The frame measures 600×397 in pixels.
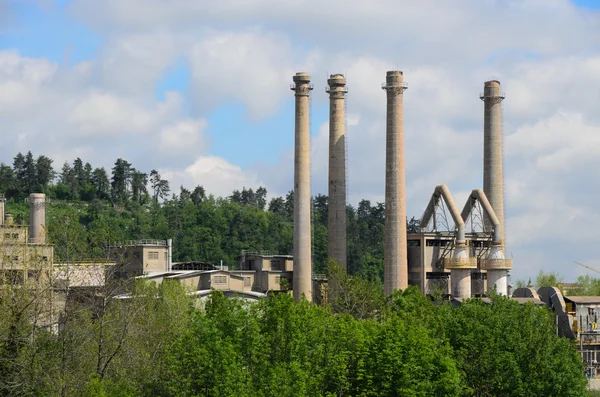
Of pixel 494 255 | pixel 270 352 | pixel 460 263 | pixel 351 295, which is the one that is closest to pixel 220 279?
pixel 351 295

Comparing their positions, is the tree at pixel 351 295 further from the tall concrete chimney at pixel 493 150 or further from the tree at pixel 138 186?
the tree at pixel 138 186

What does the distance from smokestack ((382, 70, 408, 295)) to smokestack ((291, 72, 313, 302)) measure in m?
6.81

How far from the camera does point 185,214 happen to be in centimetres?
15362

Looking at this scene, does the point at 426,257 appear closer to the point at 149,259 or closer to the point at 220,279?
the point at 220,279

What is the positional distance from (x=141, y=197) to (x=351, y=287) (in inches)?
3403

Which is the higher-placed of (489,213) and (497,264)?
(489,213)

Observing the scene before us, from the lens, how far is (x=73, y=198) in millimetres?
167375

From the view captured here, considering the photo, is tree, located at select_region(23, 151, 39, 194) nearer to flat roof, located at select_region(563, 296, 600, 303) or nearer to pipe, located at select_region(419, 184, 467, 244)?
pipe, located at select_region(419, 184, 467, 244)

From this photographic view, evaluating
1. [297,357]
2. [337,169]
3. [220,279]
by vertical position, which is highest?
[337,169]

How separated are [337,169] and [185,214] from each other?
201ft

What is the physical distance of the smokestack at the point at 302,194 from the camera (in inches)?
3577

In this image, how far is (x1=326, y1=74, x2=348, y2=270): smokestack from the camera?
95.5 m

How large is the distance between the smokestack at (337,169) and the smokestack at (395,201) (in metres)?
6.67

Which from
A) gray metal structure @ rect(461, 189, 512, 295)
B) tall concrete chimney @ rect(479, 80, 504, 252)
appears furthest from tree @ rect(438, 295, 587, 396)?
tall concrete chimney @ rect(479, 80, 504, 252)
